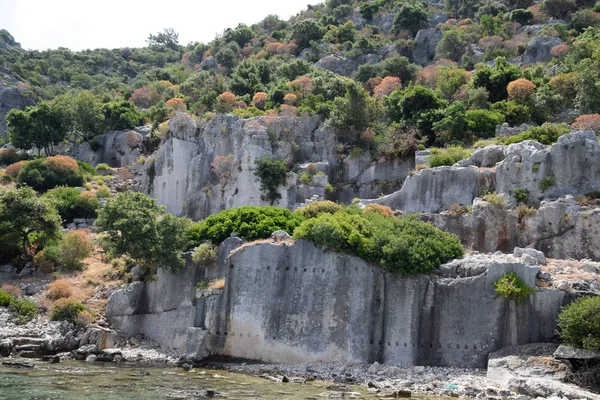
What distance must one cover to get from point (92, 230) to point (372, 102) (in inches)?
828

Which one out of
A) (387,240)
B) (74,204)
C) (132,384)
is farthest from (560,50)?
(132,384)

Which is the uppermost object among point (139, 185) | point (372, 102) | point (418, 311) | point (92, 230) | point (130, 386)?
point (372, 102)

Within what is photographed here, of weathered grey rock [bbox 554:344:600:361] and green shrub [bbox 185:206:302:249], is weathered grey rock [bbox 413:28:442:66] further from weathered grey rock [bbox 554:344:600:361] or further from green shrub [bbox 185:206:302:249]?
weathered grey rock [bbox 554:344:600:361]

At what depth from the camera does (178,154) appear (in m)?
47.4

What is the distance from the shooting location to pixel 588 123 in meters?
38.7

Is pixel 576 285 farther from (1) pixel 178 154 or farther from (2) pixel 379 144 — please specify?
(1) pixel 178 154

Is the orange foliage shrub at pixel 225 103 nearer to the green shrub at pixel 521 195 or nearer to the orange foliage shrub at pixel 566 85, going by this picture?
the orange foliage shrub at pixel 566 85

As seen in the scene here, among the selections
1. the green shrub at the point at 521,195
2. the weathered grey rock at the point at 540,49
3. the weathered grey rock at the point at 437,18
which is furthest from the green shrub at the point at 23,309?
the weathered grey rock at the point at 437,18

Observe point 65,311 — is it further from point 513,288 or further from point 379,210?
point 513,288

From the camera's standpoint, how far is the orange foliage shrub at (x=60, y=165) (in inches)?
2046

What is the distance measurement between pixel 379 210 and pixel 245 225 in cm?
693

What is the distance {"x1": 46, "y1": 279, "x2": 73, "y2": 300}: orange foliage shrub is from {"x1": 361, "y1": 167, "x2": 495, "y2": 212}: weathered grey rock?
53.5 ft

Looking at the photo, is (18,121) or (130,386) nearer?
(130,386)

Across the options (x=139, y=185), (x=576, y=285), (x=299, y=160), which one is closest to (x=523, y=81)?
(x=299, y=160)
